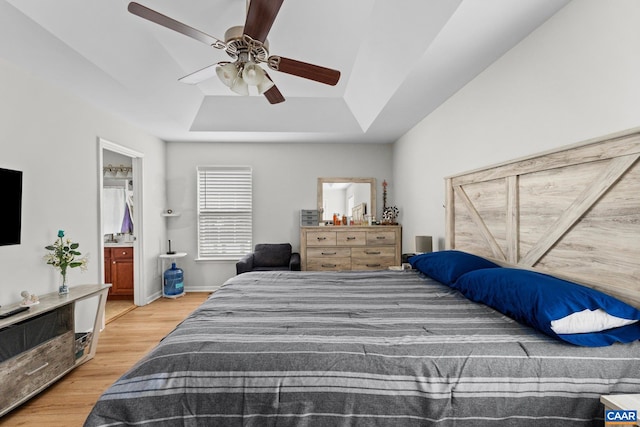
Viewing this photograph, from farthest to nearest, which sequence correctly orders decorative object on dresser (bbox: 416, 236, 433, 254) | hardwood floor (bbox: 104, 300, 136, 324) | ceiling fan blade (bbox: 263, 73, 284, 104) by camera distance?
hardwood floor (bbox: 104, 300, 136, 324) < decorative object on dresser (bbox: 416, 236, 433, 254) < ceiling fan blade (bbox: 263, 73, 284, 104)

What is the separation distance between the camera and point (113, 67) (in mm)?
2826

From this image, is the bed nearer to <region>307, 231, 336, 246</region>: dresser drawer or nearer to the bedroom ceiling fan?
the bedroom ceiling fan

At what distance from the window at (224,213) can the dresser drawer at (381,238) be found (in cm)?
206

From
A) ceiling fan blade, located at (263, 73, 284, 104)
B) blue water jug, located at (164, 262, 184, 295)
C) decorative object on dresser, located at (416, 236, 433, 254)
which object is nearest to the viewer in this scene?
ceiling fan blade, located at (263, 73, 284, 104)

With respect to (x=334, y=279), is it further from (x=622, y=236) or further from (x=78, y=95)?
(x=78, y=95)

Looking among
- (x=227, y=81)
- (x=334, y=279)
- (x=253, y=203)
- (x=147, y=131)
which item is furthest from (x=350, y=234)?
(x=147, y=131)

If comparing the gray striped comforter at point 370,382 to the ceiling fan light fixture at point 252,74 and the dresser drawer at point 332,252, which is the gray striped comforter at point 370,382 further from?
the dresser drawer at point 332,252

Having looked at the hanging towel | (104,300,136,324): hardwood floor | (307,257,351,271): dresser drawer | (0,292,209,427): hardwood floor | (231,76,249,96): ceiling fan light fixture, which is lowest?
(0,292,209,427): hardwood floor

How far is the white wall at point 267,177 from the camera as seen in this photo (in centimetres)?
535

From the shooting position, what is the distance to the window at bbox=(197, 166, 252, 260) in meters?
5.39

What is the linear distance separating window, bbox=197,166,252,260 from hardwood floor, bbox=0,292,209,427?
1200 mm

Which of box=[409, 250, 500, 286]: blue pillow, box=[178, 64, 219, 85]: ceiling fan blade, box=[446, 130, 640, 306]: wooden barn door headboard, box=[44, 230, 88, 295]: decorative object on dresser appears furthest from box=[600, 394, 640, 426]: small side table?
box=[44, 230, 88, 295]: decorative object on dresser

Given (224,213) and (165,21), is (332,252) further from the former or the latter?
(165,21)

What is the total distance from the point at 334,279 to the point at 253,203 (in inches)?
123
